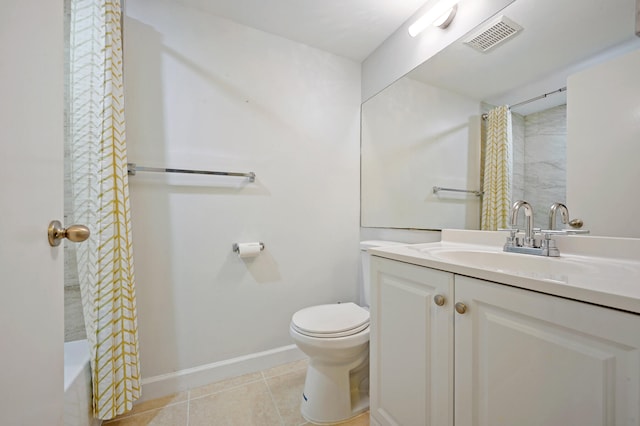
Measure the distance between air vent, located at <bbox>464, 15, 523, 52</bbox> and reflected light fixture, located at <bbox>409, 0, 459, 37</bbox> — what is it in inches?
6.7

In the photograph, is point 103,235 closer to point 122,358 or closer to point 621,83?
point 122,358

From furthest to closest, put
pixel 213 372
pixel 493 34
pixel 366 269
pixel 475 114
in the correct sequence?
pixel 366 269
pixel 213 372
pixel 475 114
pixel 493 34

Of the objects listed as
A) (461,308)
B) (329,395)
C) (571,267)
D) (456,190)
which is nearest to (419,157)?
(456,190)

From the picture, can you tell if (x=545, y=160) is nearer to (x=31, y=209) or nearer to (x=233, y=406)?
(x=31, y=209)

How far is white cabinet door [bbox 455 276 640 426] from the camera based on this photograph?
47cm

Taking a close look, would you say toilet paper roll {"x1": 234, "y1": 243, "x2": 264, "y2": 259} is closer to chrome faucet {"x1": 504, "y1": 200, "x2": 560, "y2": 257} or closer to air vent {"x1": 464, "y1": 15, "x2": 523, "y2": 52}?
chrome faucet {"x1": 504, "y1": 200, "x2": 560, "y2": 257}

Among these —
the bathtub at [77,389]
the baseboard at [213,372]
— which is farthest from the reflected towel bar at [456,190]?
the bathtub at [77,389]

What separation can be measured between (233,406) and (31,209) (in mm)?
1255

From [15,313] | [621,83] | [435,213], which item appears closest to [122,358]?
[15,313]

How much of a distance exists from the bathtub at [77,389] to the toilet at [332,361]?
0.83 metres

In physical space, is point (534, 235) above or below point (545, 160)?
below

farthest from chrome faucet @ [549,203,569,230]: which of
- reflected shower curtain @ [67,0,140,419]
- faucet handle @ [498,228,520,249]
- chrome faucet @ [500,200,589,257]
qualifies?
reflected shower curtain @ [67,0,140,419]

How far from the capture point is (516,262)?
0.95 m

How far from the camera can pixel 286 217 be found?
1659 mm
